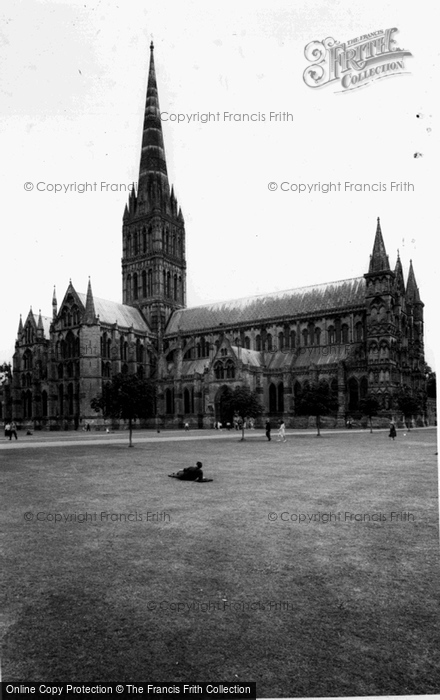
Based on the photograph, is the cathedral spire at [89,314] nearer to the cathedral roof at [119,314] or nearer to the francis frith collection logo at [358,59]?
the cathedral roof at [119,314]

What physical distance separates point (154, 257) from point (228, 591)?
4866 cm

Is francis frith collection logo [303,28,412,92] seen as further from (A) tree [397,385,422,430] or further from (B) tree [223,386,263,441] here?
(A) tree [397,385,422,430]

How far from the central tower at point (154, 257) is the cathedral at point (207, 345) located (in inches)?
8.4

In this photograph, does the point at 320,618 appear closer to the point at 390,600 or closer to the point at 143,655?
the point at 390,600

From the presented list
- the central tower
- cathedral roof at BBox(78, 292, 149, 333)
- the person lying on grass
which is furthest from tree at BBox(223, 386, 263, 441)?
cathedral roof at BBox(78, 292, 149, 333)

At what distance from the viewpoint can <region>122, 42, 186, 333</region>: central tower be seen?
2781 cm

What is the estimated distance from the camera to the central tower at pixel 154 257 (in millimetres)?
27811

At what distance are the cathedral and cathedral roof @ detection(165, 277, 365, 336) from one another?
0.55 ft

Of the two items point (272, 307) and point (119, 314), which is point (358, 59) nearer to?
point (119, 314)

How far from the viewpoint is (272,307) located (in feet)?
228

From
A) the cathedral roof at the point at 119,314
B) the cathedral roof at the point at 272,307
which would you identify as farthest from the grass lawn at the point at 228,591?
the cathedral roof at the point at 272,307

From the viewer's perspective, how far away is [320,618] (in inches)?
258

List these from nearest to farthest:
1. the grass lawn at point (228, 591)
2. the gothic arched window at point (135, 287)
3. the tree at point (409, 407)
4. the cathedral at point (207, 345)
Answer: the grass lawn at point (228, 591)
the tree at point (409, 407)
the cathedral at point (207, 345)
the gothic arched window at point (135, 287)

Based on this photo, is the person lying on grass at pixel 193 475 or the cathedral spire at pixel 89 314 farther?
the cathedral spire at pixel 89 314
